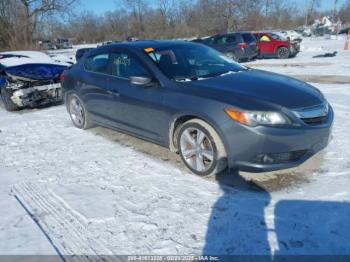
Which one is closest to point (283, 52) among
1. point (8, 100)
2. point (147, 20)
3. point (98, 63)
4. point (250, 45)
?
point (250, 45)

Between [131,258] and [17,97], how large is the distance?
6306 mm

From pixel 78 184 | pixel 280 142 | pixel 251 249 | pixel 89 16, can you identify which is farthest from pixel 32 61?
pixel 89 16

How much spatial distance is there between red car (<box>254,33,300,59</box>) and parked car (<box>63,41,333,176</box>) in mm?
14707

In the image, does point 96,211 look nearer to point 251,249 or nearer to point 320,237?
point 251,249

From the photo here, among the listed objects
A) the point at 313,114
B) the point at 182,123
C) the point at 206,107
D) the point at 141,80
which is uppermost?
the point at 141,80

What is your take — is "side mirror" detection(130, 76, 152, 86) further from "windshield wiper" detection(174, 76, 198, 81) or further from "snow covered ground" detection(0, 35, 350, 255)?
"snow covered ground" detection(0, 35, 350, 255)

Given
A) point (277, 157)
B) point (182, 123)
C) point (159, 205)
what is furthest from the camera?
point (182, 123)

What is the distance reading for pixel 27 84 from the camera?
312 inches

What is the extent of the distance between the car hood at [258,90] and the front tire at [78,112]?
2.55 metres

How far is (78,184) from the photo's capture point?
4043 mm

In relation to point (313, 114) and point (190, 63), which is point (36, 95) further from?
point (313, 114)

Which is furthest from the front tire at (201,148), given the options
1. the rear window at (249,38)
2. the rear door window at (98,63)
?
the rear window at (249,38)

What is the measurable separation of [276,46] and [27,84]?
14.5 metres

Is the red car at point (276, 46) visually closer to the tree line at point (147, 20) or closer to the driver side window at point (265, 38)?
the driver side window at point (265, 38)
